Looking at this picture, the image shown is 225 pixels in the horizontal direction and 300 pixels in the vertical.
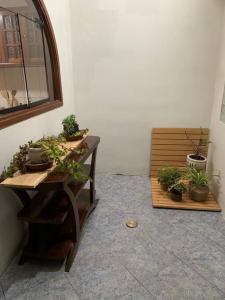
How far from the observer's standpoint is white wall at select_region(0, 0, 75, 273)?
161 cm

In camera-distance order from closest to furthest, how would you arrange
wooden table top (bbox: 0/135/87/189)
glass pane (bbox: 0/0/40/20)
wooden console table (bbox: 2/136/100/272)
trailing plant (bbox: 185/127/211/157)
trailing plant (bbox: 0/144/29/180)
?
wooden table top (bbox: 0/135/87/189), trailing plant (bbox: 0/144/29/180), wooden console table (bbox: 2/136/100/272), glass pane (bbox: 0/0/40/20), trailing plant (bbox: 185/127/211/157)

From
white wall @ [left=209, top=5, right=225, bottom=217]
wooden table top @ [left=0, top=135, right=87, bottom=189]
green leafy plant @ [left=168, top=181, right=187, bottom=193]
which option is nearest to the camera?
wooden table top @ [left=0, top=135, right=87, bottom=189]

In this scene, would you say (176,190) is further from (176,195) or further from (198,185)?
(198,185)

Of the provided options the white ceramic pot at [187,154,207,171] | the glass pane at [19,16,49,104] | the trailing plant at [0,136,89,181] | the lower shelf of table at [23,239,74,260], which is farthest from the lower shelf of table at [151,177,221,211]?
the glass pane at [19,16,49,104]

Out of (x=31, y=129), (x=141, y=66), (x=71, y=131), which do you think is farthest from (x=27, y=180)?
(x=141, y=66)

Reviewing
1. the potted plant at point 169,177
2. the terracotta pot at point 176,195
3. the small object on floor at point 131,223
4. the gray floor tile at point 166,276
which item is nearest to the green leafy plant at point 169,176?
the potted plant at point 169,177

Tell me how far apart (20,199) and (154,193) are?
160 centimetres

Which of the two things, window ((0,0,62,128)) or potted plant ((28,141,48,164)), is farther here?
window ((0,0,62,128))

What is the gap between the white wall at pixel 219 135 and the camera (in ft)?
7.90

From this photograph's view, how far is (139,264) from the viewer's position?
1721mm

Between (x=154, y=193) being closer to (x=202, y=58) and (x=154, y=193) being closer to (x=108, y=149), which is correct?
(x=108, y=149)

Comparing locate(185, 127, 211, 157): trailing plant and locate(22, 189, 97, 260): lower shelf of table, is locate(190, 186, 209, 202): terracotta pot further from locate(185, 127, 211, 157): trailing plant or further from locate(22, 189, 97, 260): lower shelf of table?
locate(22, 189, 97, 260): lower shelf of table

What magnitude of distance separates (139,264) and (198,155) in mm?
1692

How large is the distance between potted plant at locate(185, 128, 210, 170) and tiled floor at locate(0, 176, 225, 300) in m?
0.61
